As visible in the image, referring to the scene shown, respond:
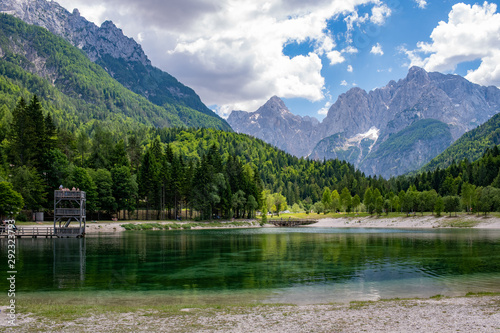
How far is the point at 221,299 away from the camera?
23.2 meters

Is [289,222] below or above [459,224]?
below

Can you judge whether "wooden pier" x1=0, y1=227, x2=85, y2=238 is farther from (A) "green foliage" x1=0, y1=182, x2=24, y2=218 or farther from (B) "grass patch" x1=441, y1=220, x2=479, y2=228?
(B) "grass patch" x1=441, y1=220, x2=479, y2=228

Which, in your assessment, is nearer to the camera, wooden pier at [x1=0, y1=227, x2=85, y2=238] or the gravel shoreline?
the gravel shoreline

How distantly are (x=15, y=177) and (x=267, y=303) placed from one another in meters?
76.8

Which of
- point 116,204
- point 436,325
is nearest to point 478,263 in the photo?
point 436,325

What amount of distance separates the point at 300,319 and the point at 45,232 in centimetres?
6710

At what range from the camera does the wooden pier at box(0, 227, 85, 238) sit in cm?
6744

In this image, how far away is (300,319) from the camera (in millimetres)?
17562

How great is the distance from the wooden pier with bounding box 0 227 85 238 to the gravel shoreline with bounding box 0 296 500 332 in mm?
57466

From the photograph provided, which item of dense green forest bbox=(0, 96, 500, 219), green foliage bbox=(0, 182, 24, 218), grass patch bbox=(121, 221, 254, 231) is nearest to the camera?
green foliage bbox=(0, 182, 24, 218)

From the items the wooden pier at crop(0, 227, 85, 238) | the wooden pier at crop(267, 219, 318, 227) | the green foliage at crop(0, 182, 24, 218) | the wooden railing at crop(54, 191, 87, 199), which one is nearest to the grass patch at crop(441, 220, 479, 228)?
the wooden pier at crop(267, 219, 318, 227)

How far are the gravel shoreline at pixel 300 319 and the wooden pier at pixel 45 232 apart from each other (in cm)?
5747

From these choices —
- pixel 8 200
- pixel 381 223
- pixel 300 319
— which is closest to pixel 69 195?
pixel 8 200

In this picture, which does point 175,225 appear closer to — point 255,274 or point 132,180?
point 132,180
